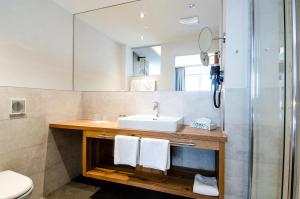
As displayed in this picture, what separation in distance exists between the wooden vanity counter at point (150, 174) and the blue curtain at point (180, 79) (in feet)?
1.51

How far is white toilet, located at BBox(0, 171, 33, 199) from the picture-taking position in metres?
1.16

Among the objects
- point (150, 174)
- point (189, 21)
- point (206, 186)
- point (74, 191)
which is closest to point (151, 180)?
point (150, 174)

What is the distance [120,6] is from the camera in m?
2.14

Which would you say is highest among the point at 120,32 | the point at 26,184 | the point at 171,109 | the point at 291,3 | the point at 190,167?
the point at 120,32

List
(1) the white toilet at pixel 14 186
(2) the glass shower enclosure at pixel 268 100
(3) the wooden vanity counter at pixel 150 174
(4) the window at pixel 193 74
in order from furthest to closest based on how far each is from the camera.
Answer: (4) the window at pixel 193 74
(3) the wooden vanity counter at pixel 150 174
(1) the white toilet at pixel 14 186
(2) the glass shower enclosure at pixel 268 100

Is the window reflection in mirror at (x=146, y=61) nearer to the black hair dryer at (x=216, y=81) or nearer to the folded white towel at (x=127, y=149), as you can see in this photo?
the black hair dryer at (x=216, y=81)

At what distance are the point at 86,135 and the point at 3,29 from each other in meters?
1.18

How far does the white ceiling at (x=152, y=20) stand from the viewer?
6.13 feet

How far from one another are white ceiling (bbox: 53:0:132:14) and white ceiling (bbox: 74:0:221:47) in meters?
0.05

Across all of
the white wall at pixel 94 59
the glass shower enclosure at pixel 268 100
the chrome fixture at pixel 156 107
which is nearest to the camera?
the glass shower enclosure at pixel 268 100

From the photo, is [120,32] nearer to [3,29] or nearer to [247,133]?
[3,29]

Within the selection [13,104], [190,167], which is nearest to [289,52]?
[190,167]

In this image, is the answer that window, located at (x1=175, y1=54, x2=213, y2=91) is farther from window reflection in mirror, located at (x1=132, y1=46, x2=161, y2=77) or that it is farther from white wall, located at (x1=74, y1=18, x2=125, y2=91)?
white wall, located at (x1=74, y1=18, x2=125, y2=91)

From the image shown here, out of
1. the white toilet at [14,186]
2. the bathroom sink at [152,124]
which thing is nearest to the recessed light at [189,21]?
the bathroom sink at [152,124]
